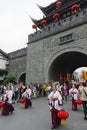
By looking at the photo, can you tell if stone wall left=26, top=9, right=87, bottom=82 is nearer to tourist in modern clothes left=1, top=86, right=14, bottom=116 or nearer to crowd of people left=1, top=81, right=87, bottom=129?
Result: crowd of people left=1, top=81, right=87, bottom=129

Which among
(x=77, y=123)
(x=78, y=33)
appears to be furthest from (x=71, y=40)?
(x=77, y=123)

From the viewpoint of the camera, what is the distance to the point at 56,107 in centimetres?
614

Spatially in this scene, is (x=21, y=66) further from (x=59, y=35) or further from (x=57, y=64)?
(x=59, y=35)

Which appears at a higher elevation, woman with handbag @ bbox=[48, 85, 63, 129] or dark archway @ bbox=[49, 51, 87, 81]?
dark archway @ bbox=[49, 51, 87, 81]

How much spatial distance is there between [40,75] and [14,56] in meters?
6.77

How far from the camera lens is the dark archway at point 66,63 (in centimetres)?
1588

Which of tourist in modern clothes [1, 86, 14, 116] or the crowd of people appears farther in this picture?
tourist in modern clothes [1, 86, 14, 116]

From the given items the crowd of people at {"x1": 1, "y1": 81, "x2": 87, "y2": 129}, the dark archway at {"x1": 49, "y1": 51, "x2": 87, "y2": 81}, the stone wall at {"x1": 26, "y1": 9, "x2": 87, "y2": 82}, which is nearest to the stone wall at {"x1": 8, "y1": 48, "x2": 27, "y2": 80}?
the stone wall at {"x1": 26, "y1": 9, "x2": 87, "y2": 82}

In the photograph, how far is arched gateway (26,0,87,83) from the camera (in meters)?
14.0

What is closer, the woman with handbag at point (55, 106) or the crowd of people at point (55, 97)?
the woman with handbag at point (55, 106)

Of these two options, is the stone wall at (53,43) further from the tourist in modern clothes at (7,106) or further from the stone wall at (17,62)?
the tourist in modern clothes at (7,106)

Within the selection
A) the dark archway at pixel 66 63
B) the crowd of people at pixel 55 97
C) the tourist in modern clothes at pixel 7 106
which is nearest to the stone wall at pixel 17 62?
the dark archway at pixel 66 63

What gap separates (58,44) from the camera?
1533cm

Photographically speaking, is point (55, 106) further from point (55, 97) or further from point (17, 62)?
point (17, 62)
